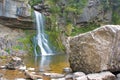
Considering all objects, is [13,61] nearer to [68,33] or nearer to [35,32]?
[35,32]

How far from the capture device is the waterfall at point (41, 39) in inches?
1147

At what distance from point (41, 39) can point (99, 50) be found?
17391 mm

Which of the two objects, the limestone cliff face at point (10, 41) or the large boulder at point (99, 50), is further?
the limestone cliff face at point (10, 41)

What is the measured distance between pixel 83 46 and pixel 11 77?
3.50m

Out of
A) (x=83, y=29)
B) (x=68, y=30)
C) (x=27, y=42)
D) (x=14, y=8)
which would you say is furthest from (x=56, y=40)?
(x=83, y=29)

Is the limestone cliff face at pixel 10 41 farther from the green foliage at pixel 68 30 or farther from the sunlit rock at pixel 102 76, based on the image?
the sunlit rock at pixel 102 76

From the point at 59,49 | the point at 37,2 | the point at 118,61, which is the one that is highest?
the point at 37,2

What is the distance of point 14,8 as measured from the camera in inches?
1083

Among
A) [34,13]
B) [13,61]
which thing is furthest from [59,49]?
[13,61]

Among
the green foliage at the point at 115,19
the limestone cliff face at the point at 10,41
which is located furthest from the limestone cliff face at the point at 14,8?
the green foliage at the point at 115,19

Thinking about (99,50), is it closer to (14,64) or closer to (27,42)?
(14,64)

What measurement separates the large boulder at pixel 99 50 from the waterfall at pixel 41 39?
15.2 m

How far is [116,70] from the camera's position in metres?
13.4

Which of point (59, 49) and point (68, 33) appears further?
point (68, 33)
